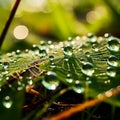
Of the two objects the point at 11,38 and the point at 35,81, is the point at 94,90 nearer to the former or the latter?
the point at 35,81

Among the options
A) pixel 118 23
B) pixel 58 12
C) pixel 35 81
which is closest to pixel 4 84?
pixel 35 81

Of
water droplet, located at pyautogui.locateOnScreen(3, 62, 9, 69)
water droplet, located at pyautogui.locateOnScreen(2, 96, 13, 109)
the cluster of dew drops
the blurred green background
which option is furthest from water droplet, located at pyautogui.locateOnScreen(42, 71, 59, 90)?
the blurred green background

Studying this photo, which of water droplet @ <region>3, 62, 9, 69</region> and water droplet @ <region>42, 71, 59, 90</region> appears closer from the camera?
water droplet @ <region>42, 71, 59, 90</region>

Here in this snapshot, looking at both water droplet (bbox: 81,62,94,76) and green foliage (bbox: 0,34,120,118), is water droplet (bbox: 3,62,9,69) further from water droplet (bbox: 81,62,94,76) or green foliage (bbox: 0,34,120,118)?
water droplet (bbox: 81,62,94,76)

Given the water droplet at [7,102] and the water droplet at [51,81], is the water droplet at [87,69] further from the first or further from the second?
the water droplet at [7,102]

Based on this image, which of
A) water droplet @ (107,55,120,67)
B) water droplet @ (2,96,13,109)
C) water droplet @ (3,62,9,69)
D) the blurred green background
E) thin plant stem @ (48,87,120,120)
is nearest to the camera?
thin plant stem @ (48,87,120,120)

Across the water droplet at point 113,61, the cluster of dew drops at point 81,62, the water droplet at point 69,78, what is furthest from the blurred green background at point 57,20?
the water droplet at point 69,78

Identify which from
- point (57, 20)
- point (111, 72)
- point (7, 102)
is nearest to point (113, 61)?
point (111, 72)
